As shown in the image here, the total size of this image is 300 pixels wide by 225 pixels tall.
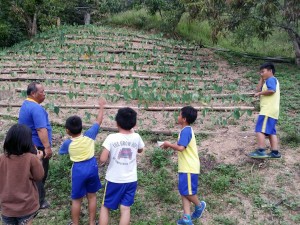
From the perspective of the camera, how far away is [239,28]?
1085cm

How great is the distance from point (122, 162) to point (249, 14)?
28.3ft

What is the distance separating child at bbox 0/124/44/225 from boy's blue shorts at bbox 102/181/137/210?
780mm

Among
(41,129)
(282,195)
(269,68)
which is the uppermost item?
(269,68)

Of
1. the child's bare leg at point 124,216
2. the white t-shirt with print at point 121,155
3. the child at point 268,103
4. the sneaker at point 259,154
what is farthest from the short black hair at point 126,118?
the sneaker at point 259,154

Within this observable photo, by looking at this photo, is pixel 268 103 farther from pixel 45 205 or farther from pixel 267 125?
pixel 45 205

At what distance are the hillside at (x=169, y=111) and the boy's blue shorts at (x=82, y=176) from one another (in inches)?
25.6

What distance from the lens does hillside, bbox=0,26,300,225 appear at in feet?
15.0

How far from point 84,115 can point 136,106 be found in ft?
3.36

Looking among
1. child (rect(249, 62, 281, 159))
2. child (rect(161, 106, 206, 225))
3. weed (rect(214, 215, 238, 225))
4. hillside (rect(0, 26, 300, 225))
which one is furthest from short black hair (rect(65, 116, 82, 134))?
child (rect(249, 62, 281, 159))

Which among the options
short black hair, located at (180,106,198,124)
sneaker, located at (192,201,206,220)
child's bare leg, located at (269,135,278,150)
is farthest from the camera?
child's bare leg, located at (269,135,278,150)

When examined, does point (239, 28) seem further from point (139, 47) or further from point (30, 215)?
point (30, 215)

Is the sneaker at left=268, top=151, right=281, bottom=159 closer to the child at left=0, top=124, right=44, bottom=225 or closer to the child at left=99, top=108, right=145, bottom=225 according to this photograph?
the child at left=99, top=108, right=145, bottom=225

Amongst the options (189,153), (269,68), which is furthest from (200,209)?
(269,68)

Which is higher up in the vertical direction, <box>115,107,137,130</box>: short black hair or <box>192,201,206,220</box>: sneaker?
<box>115,107,137,130</box>: short black hair
